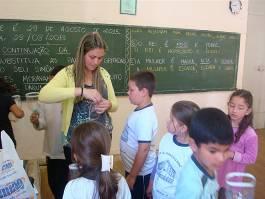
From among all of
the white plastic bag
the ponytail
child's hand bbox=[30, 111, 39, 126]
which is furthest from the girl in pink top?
child's hand bbox=[30, 111, 39, 126]

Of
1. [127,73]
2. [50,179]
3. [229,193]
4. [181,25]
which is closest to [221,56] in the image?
[181,25]

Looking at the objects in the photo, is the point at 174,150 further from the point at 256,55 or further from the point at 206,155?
the point at 256,55

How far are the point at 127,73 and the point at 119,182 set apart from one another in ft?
8.79

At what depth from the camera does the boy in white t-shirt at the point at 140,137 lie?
1846 mm

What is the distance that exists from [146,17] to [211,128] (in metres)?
3.04

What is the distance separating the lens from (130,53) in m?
3.85

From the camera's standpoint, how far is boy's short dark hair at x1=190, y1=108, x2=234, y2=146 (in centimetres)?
107

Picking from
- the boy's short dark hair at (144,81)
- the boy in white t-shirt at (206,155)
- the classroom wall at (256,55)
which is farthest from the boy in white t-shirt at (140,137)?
the classroom wall at (256,55)

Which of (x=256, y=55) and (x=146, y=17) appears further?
(x=256, y=55)

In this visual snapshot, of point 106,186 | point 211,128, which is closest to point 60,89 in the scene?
point 106,186

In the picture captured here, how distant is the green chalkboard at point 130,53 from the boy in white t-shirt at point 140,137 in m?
1.80

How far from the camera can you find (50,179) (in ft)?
7.92

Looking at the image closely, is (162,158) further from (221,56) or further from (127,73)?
(221,56)

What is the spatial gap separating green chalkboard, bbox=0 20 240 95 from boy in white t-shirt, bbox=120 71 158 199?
5.90 feet
